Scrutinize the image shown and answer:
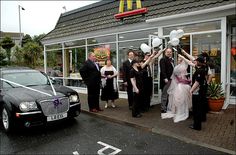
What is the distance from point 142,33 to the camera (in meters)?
8.65

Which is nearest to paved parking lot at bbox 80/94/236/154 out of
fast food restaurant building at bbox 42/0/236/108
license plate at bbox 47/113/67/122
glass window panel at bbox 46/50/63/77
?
fast food restaurant building at bbox 42/0/236/108

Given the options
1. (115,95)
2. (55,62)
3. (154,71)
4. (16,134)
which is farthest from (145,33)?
(55,62)

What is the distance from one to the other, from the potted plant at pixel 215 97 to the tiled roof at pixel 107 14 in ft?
8.07

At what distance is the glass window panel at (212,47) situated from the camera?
686 centimetres

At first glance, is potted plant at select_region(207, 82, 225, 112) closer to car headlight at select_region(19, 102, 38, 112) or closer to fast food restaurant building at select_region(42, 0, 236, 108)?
fast food restaurant building at select_region(42, 0, 236, 108)

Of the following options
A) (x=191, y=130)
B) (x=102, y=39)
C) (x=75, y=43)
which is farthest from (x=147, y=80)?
(x=75, y=43)

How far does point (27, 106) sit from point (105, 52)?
5901 mm

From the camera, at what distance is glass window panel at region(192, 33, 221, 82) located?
22.5 ft

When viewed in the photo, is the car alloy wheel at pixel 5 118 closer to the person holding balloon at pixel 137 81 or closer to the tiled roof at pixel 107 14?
the person holding balloon at pixel 137 81

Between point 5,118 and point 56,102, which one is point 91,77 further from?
point 5,118

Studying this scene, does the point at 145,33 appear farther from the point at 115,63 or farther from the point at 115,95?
the point at 115,95

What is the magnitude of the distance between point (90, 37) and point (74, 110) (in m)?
5.76

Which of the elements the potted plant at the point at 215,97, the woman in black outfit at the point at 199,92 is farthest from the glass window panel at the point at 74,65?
the woman in black outfit at the point at 199,92

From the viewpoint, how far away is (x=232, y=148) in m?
4.01
